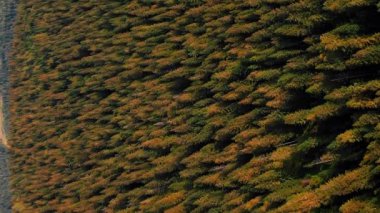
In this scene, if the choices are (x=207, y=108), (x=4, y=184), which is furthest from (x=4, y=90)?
(x=207, y=108)

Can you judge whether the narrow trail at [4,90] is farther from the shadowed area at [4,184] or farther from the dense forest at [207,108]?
the dense forest at [207,108]

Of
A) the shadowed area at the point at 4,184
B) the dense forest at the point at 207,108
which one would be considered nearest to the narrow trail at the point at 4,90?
the shadowed area at the point at 4,184

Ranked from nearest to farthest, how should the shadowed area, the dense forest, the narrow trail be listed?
1. the dense forest
2. the shadowed area
3. the narrow trail

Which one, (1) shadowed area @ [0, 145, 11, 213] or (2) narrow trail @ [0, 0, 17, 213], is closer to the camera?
(1) shadowed area @ [0, 145, 11, 213]

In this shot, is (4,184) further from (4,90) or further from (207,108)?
(207,108)

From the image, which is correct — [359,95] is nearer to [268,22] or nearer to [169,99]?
[268,22]

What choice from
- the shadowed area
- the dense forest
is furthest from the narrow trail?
the dense forest

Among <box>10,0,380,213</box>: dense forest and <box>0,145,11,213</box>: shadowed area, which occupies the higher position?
<box>10,0,380,213</box>: dense forest

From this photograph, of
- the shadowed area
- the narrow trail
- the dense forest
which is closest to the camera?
the dense forest

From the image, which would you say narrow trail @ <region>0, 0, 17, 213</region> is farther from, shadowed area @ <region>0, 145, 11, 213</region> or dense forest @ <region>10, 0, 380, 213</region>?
dense forest @ <region>10, 0, 380, 213</region>
